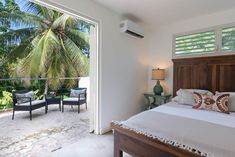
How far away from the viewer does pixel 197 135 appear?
155cm

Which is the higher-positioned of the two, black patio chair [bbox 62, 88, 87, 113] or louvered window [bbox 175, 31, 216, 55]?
louvered window [bbox 175, 31, 216, 55]

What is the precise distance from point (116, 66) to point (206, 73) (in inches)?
74.2

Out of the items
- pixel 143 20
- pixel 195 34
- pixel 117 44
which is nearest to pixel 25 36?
pixel 117 44

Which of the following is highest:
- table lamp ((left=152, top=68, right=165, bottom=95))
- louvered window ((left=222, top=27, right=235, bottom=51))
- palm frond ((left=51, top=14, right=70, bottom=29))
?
palm frond ((left=51, top=14, right=70, bottom=29))

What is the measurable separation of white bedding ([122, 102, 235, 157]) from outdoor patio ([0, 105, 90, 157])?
1349 millimetres

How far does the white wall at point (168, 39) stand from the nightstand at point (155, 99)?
0.30 metres

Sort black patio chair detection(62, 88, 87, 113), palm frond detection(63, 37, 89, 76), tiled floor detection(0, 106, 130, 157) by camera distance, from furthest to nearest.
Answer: palm frond detection(63, 37, 89, 76), black patio chair detection(62, 88, 87, 113), tiled floor detection(0, 106, 130, 157)

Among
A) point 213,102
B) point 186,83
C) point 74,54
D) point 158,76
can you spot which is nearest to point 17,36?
point 74,54

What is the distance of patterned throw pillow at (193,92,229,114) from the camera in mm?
2457

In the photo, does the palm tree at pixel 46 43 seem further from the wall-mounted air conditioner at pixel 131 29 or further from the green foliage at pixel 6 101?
the wall-mounted air conditioner at pixel 131 29

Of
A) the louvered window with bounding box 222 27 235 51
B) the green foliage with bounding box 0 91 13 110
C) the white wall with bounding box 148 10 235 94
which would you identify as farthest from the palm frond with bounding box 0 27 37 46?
the louvered window with bounding box 222 27 235 51

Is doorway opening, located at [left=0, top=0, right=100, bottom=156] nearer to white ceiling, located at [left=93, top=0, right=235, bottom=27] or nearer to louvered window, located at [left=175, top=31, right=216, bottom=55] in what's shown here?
white ceiling, located at [left=93, top=0, right=235, bottom=27]

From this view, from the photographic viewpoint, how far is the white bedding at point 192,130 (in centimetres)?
138

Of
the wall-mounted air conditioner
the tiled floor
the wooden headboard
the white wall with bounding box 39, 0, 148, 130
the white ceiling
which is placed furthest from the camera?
the wall-mounted air conditioner
